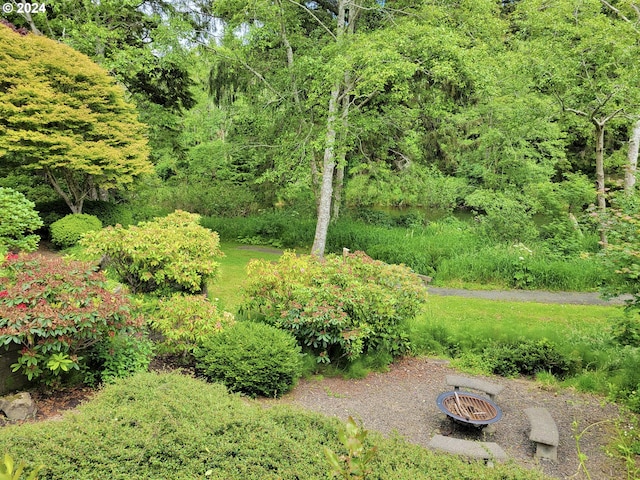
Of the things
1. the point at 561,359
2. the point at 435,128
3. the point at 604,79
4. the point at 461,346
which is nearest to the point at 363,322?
the point at 461,346

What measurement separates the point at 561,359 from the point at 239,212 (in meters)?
13.3

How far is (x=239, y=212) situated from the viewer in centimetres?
1700

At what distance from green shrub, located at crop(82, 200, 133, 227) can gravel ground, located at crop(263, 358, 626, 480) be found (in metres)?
7.30

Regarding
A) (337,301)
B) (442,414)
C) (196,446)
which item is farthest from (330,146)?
(196,446)

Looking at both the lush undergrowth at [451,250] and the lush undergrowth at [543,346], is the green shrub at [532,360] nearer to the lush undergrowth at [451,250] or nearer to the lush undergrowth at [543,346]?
the lush undergrowth at [543,346]

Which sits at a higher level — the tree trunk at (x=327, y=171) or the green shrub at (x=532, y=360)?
the tree trunk at (x=327, y=171)

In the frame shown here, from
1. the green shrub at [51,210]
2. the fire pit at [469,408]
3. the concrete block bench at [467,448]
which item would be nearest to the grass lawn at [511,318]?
the fire pit at [469,408]

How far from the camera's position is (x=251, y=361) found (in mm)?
4699

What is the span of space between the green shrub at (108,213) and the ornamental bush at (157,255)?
13.9 feet

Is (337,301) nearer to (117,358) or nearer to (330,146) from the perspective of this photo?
(117,358)

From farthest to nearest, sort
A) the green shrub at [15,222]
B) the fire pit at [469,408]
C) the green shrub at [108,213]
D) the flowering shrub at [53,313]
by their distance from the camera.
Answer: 1. the green shrub at [108,213]
2. the green shrub at [15,222]
3. the fire pit at [469,408]
4. the flowering shrub at [53,313]

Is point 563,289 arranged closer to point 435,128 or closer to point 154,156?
point 435,128

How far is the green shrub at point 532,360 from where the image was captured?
5773 millimetres

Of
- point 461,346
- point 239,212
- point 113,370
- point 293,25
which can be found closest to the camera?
point 113,370
